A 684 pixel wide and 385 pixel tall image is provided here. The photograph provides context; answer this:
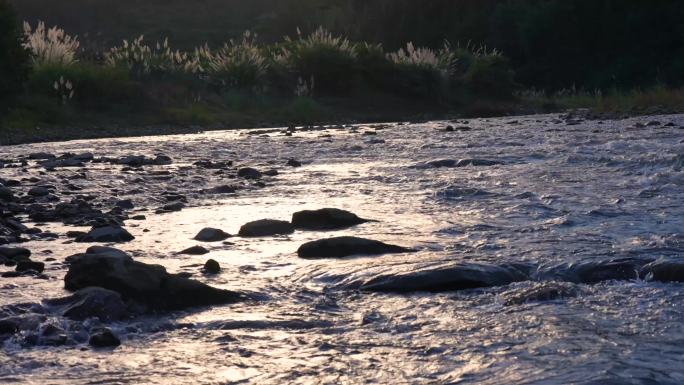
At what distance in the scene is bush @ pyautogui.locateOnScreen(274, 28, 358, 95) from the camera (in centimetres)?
2017

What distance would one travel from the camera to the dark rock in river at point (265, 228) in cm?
532

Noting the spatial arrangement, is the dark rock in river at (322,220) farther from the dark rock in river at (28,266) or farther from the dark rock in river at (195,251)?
the dark rock in river at (28,266)

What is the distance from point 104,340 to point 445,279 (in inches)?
53.6

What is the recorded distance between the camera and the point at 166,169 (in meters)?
9.30

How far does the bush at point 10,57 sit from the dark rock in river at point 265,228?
9.44m

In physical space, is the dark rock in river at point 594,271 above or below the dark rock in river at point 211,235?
below

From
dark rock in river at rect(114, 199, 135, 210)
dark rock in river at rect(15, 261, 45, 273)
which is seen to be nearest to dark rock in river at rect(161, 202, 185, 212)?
dark rock in river at rect(114, 199, 135, 210)

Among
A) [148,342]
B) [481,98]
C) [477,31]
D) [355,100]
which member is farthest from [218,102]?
[477,31]

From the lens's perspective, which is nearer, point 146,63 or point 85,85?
point 85,85

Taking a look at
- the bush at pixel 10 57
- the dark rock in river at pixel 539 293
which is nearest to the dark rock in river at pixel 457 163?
the dark rock in river at pixel 539 293

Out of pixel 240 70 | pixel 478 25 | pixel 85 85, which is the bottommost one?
pixel 85 85

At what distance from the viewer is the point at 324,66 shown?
2020 cm

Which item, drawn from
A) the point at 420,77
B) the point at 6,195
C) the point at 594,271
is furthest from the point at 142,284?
the point at 420,77

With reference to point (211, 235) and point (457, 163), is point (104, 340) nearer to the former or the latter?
point (211, 235)
